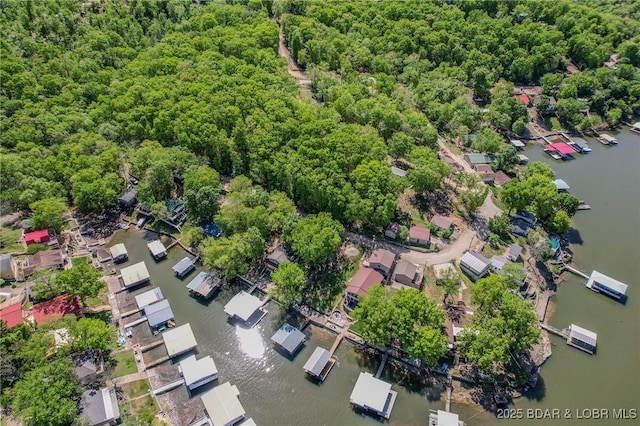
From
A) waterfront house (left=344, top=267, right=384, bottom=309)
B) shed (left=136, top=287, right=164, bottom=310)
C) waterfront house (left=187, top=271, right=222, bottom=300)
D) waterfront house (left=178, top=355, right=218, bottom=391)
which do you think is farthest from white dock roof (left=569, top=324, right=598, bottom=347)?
shed (left=136, top=287, right=164, bottom=310)

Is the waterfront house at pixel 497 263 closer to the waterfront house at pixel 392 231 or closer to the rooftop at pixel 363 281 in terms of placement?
the waterfront house at pixel 392 231

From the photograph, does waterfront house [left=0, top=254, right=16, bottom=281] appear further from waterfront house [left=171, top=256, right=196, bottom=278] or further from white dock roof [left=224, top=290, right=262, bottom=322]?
white dock roof [left=224, top=290, right=262, bottom=322]

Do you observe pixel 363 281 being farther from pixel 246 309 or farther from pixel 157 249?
pixel 157 249

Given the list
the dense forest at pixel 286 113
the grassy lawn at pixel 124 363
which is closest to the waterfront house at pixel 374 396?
the dense forest at pixel 286 113

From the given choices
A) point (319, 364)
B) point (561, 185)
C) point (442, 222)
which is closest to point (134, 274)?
point (319, 364)

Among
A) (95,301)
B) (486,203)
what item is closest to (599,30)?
(486,203)
